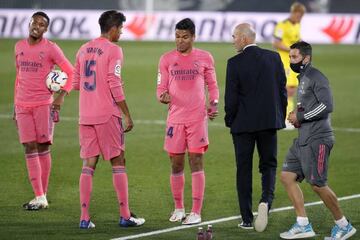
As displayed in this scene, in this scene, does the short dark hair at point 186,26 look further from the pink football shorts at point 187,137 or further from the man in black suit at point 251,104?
the pink football shorts at point 187,137

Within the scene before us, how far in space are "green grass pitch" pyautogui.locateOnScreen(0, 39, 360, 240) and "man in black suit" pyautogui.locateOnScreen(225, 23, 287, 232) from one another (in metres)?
0.43

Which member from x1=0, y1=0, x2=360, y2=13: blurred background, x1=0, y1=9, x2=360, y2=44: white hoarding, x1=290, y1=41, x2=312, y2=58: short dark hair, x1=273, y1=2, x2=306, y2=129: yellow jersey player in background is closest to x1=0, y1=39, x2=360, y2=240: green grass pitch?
x1=273, y1=2, x2=306, y2=129: yellow jersey player in background

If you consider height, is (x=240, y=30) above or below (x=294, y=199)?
above

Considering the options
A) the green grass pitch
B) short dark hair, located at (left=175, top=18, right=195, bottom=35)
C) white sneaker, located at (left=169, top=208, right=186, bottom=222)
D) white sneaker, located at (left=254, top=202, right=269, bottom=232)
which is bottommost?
the green grass pitch

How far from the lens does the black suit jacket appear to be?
1019 centimetres

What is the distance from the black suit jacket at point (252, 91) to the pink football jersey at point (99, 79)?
118 cm

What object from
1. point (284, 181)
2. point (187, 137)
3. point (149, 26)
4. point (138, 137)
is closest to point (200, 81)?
point (187, 137)

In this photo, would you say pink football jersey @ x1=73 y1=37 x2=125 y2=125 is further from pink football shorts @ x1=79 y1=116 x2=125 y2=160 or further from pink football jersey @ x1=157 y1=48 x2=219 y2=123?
pink football jersey @ x1=157 y1=48 x2=219 y2=123

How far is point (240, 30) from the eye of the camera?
33.8 feet

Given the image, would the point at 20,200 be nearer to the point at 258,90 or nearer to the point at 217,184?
the point at 217,184

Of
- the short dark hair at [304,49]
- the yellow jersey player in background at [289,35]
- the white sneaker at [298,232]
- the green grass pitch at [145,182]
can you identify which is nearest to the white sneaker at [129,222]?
the green grass pitch at [145,182]

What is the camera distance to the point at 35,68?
11.6 meters

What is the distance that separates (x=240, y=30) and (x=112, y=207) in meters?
2.78

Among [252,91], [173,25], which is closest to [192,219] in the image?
[252,91]
